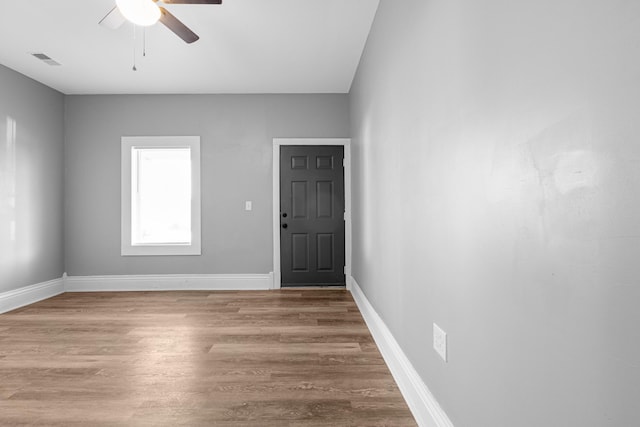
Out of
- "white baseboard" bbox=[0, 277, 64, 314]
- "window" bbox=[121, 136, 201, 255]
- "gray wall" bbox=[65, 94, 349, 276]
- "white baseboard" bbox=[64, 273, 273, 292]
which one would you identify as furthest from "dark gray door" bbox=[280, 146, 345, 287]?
"white baseboard" bbox=[0, 277, 64, 314]

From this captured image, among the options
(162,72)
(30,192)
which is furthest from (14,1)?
(30,192)

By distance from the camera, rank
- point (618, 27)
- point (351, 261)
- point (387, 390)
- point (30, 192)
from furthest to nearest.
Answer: point (351, 261), point (30, 192), point (387, 390), point (618, 27)

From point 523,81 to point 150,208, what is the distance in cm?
520

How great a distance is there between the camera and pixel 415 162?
2.07 meters

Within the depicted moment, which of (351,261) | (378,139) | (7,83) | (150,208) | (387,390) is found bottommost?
(387,390)

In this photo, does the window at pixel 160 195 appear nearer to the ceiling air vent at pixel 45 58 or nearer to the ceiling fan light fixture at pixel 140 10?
the ceiling air vent at pixel 45 58

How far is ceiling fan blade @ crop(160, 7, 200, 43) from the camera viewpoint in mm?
2596

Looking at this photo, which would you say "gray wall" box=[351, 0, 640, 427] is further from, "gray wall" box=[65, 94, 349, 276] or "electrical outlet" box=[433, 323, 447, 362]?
"gray wall" box=[65, 94, 349, 276]

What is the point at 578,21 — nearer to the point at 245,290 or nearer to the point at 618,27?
the point at 618,27

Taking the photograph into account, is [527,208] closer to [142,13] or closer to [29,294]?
[142,13]

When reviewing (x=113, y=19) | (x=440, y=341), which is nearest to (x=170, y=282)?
(x=113, y=19)

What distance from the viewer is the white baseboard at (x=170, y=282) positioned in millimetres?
5223

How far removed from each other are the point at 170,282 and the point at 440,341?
434cm

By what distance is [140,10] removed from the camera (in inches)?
96.3
